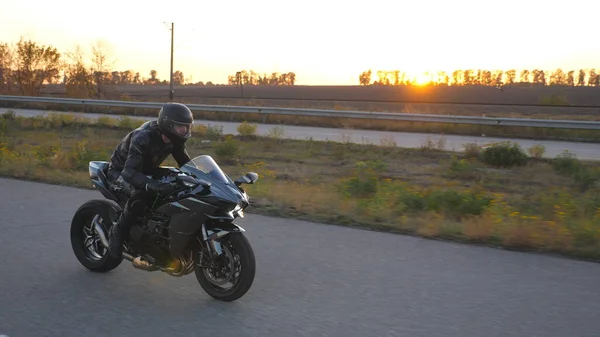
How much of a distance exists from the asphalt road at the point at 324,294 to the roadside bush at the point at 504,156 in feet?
28.1

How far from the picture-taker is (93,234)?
20.2 ft

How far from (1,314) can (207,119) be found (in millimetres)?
26326

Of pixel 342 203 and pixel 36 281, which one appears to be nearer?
pixel 36 281

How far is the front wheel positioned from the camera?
16.3ft

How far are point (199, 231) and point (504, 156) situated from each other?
1174 centimetres

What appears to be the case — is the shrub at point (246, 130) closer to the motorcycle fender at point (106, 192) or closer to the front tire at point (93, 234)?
the front tire at point (93, 234)

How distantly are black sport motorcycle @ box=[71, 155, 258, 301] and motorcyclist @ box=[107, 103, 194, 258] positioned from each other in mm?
101

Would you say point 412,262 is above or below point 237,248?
below

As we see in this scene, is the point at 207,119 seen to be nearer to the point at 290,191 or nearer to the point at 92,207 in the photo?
the point at 290,191

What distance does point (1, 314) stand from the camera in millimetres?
4809

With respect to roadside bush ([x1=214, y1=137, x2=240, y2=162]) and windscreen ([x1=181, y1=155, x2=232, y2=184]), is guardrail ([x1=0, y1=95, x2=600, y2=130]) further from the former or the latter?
windscreen ([x1=181, y1=155, x2=232, y2=184])

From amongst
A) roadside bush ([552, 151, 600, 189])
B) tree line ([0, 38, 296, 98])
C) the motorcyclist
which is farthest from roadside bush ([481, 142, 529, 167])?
tree line ([0, 38, 296, 98])

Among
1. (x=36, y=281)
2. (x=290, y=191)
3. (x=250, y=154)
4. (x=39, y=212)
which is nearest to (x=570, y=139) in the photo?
(x=250, y=154)

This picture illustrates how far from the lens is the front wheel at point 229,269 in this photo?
4.96 m
